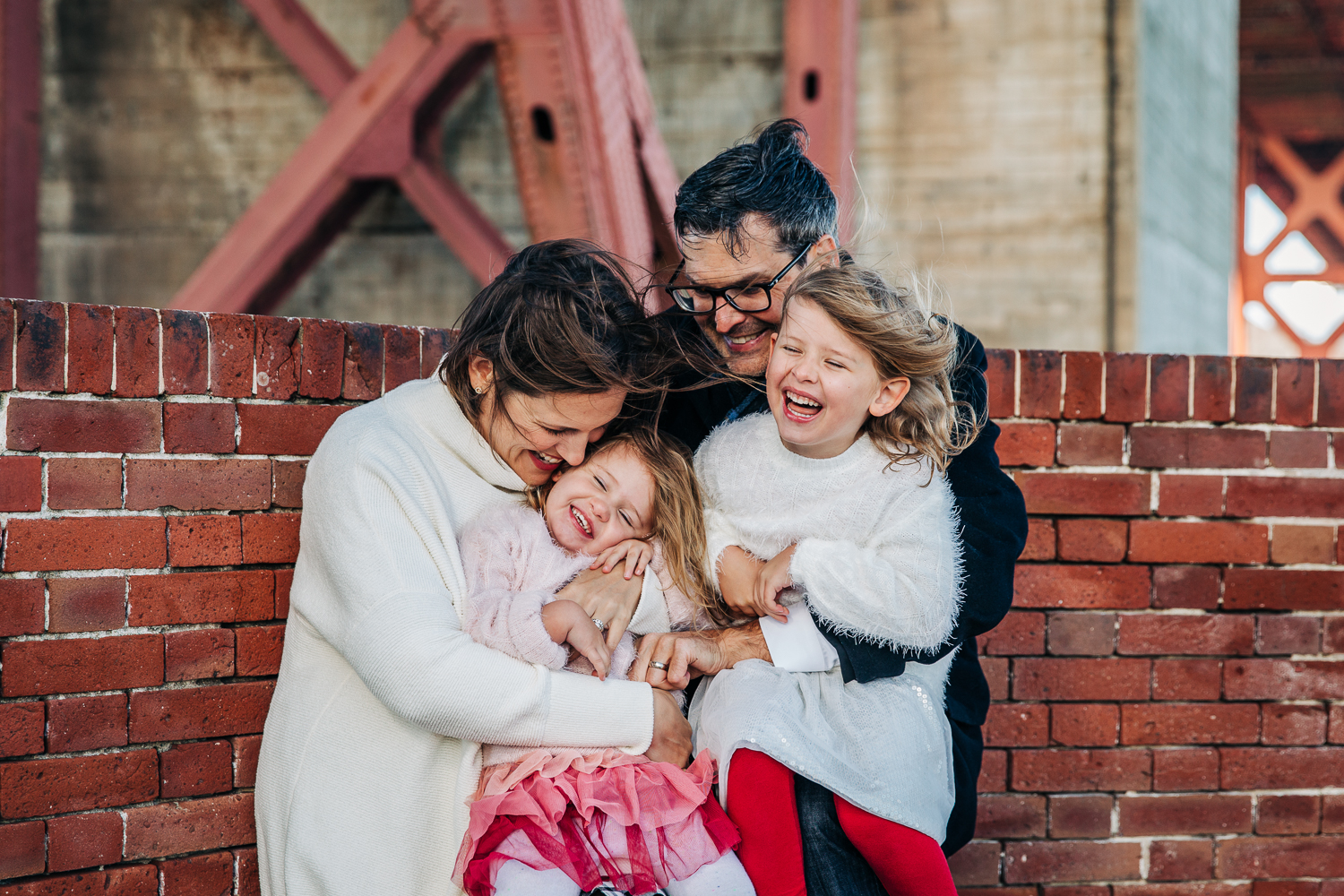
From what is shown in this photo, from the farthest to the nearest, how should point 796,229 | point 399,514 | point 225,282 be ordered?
point 225,282, point 796,229, point 399,514

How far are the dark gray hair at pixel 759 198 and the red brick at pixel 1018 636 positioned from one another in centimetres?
112

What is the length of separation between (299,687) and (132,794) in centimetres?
46

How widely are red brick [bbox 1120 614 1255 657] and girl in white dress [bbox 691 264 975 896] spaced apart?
872mm

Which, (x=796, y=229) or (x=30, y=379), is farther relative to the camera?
(x=796, y=229)

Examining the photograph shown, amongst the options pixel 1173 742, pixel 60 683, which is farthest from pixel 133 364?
pixel 1173 742

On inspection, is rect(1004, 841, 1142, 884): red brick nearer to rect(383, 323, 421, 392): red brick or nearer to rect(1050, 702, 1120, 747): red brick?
rect(1050, 702, 1120, 747): red brick

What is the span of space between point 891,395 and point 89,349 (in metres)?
1.51

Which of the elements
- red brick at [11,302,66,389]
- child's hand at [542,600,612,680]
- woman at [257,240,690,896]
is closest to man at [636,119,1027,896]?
child's hand at [542,600,612,680]

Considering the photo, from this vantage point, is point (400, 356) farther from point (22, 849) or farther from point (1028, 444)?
point (1028, 444)

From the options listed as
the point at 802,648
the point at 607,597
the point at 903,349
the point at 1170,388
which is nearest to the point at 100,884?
Result: the point at 607,597

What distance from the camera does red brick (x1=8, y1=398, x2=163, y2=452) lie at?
1961 mm

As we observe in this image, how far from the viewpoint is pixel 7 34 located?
174 inches

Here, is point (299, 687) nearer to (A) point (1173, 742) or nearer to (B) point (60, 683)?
(B) point (60, 683)

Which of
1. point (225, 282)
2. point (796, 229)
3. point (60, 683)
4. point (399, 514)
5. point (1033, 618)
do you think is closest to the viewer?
point (399, 514)
